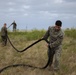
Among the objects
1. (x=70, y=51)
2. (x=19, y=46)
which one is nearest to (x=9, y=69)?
(x=70, y=51)

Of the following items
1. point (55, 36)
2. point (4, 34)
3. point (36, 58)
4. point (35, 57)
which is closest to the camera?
point (55, 36)

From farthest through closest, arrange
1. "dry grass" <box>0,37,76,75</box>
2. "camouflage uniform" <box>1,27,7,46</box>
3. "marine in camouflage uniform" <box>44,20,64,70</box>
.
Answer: "camouflage uniform" <box>1,27,7,46</box>
"dry grass" <box>0,37,76,75</box>
"marine in camouflage uniform" <box>44,20,64,70</box>

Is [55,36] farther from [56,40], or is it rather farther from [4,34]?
[4,34]

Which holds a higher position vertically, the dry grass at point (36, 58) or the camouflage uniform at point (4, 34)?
the camouflage uniform at point (4, 34)

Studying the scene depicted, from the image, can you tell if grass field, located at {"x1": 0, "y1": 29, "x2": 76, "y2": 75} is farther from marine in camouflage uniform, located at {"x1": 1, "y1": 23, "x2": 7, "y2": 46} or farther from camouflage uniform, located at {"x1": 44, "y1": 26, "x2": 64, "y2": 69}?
camouflage uniform, located at {"x1": 44, "y1": 26, "x2": 64, "y2": 69}

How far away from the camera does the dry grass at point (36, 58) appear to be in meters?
11.1

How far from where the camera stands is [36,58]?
13609mm

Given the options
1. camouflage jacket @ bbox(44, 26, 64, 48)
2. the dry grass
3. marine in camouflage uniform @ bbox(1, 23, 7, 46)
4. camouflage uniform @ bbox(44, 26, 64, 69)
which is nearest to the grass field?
the dry grass

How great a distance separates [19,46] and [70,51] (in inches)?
163

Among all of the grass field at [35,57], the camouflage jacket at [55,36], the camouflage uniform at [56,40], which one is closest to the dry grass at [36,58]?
the grass field at [35,57]

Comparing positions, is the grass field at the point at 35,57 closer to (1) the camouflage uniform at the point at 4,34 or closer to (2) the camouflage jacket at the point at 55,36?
(1) the camouflage uniform at the point at 4,34

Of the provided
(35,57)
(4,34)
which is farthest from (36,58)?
(4,34)

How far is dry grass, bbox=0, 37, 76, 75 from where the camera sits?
11.1 meters

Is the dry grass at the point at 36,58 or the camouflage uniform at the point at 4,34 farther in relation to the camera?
the camouflage uniform at the point at 4,34
